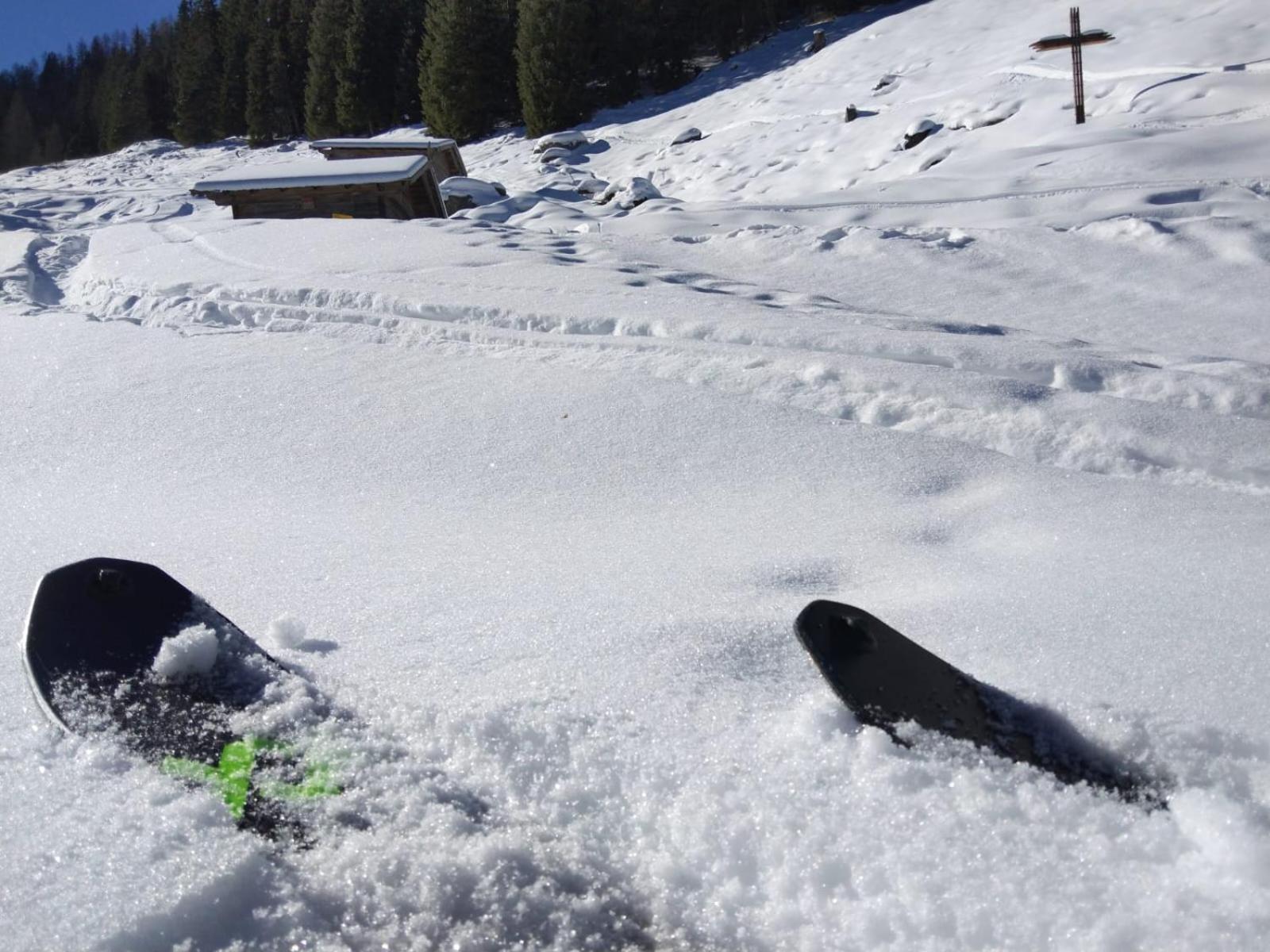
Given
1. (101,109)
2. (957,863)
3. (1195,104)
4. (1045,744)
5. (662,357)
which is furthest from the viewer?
(101,109)

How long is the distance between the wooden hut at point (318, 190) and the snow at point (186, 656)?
440 inches

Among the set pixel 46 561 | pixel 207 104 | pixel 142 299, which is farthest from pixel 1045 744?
pixel 207 104

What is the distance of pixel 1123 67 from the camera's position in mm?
14578

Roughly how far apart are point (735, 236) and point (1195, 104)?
7232 mm

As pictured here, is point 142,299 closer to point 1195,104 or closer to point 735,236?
point 735,236

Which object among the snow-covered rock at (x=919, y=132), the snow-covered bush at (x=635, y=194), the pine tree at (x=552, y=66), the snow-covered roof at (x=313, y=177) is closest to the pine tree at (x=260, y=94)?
the pine tree at (x=552, y=66)

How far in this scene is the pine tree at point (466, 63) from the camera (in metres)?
31.6

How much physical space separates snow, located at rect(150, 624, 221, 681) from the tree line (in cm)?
3022

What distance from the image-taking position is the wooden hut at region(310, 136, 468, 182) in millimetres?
18141

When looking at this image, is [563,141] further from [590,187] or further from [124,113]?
[124,113]

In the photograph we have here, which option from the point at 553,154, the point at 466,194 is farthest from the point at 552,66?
the point at 466,194

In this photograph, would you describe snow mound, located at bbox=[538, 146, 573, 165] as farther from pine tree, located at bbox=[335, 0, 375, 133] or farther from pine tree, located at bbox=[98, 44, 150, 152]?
pine tree, located at bbox=[98, 44, 150, 152]

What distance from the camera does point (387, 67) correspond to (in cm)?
A: 3694

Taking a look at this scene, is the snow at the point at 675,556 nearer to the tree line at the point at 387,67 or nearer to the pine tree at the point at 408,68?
the tree line at the point at 387,67
